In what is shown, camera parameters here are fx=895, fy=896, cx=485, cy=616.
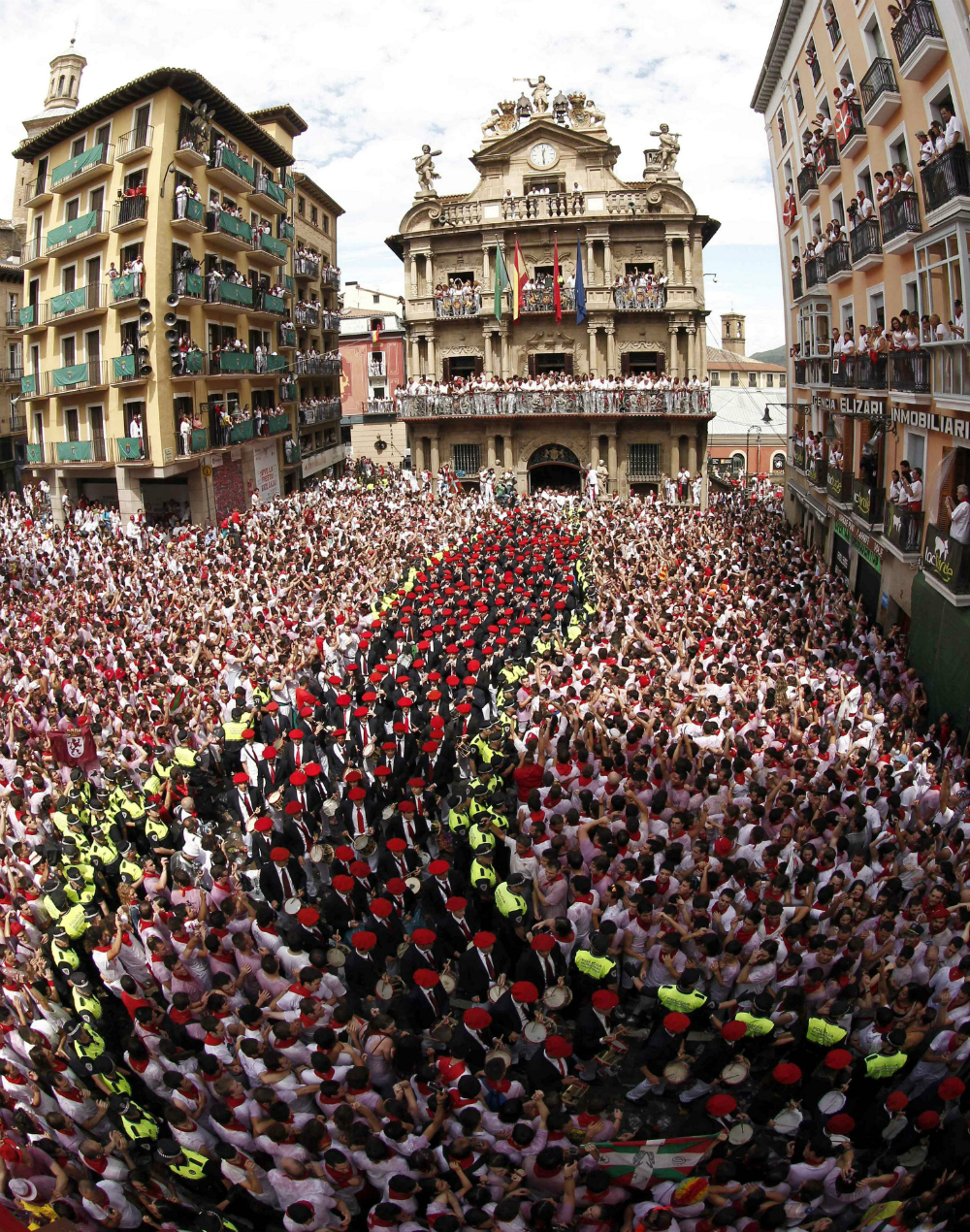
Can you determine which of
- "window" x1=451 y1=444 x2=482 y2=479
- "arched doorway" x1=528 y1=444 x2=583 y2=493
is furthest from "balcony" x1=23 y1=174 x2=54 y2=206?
"arched doorway" x1=528 y1=444 x2=583 y2=493

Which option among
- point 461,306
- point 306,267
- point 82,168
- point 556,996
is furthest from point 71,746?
point 306,267

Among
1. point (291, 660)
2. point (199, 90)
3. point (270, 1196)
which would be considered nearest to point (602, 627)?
point (291, 660)

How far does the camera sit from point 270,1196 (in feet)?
18.3

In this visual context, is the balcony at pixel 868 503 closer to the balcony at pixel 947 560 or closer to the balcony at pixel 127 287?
the balcony at pixel 947 560

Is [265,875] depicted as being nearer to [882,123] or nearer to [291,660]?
[291,660]

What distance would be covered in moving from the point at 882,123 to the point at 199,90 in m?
18.0

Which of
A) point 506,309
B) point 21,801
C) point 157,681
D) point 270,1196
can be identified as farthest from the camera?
point 506,309

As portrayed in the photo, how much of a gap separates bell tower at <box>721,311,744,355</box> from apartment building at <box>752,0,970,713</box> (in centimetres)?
5840

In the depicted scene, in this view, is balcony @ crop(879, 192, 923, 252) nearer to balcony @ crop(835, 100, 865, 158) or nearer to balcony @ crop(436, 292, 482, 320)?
balcony @ crop(835, 100, 865, 158)

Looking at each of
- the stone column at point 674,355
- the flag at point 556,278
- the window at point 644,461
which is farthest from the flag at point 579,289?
the window at point 644,461

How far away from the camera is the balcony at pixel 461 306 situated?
109 ft

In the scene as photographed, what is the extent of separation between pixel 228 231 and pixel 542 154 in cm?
1234

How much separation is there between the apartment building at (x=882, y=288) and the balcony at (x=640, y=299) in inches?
259

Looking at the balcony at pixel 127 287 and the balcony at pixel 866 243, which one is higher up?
the balcony at pixel 127 287
